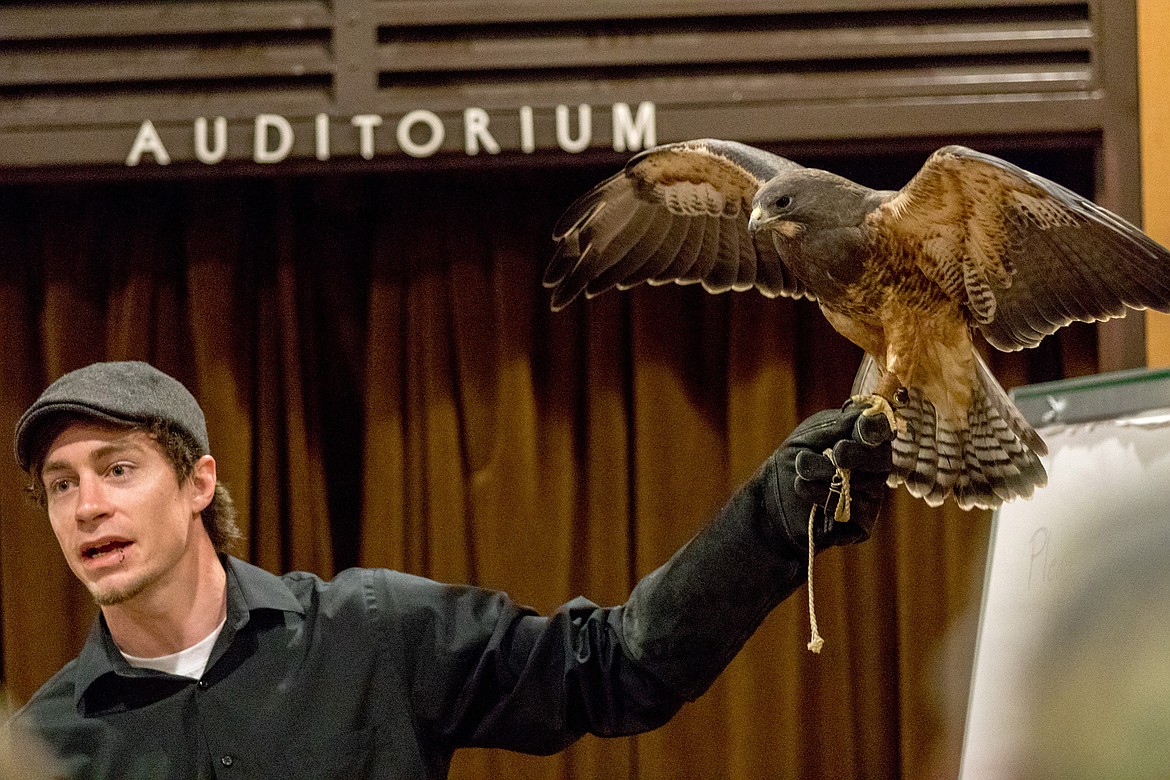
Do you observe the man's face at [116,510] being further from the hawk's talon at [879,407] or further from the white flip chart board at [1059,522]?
the white flip chart board at [1059,522]

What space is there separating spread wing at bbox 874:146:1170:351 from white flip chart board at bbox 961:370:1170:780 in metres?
0.43

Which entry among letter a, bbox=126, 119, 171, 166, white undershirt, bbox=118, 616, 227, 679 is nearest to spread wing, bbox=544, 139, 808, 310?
white undershirt, bbox=118, 616, 227, 679

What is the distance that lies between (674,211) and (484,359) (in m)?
0.93

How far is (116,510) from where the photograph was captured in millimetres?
1290

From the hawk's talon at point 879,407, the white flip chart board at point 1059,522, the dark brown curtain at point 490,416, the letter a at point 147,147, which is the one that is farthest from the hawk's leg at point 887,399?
the letter a at point 147,147

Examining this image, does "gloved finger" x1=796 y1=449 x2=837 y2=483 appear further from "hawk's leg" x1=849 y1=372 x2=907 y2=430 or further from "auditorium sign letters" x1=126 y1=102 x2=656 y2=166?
"auditorium sign letters" x1=126 y1=102 x2=656 y2=166

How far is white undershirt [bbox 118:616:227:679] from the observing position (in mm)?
1336

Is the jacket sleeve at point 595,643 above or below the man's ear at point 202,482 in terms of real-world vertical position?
below

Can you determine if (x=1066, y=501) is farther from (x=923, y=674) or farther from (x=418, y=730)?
(x=418, y=730)

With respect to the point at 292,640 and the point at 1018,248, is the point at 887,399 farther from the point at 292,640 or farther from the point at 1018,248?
the point at 292,640

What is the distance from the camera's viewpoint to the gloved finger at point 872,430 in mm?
1059

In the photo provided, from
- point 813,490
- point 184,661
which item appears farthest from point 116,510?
point 813,490

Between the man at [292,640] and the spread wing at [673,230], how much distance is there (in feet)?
1.14

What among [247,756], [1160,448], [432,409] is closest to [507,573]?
[432,409]
